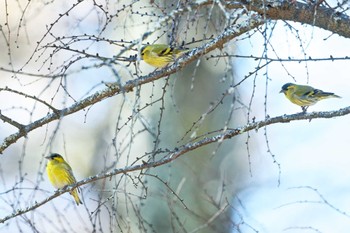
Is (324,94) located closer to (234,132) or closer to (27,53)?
(234,132)

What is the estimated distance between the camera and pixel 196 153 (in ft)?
20.9

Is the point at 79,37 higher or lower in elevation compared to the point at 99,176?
higher

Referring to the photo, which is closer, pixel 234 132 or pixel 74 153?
pixel 234 132

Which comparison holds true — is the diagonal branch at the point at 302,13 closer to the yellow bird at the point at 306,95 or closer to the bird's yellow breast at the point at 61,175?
the yellow bird at the point at 306,95

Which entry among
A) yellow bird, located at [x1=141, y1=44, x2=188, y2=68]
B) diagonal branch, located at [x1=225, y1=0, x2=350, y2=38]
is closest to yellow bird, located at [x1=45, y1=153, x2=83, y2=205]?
yellow bird, located at [x1=141, y1=44, x2=188, y2=68]

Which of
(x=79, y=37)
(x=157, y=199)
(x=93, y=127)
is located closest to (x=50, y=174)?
(x=157, y=199)

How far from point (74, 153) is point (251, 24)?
6747 millimetres

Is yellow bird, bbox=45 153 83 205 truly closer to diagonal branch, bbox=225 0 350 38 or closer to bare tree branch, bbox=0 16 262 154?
bare tree branch, bbox=0 16 262 154

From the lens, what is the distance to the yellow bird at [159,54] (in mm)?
4762

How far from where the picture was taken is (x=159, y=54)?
16.4 ft

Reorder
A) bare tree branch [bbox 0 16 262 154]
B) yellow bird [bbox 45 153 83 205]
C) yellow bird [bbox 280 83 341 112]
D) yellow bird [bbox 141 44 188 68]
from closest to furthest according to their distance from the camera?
bare tree branch [bbox 0 16 262 154] < yellow bird [bbox 141 44 188 68] < yellow bird [bbox 280 83 341 112] < yellow bird [bbox 45 153 83 205]

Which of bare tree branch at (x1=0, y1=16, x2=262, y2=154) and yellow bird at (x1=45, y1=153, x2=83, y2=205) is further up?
yellow bird at (x1=45, y1=153, x2=83, y2=205)

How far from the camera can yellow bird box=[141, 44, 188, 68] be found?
15.6ft

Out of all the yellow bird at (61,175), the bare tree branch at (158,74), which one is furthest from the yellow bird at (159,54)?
the yellow bird at (61,175)
